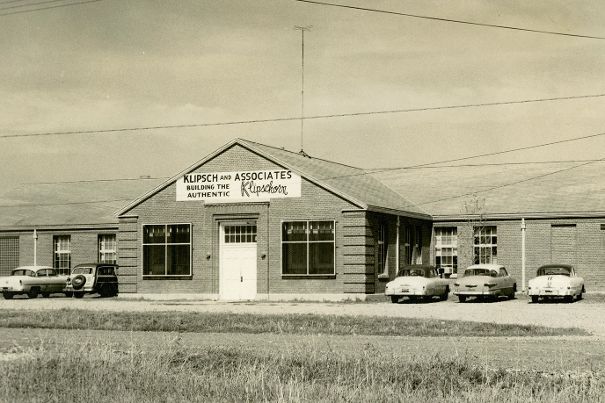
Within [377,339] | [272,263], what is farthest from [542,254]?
[377,339]

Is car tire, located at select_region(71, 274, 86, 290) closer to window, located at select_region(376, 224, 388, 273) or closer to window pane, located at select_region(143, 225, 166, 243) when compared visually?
window pane, located at select_region(143, 225, 166, 243)

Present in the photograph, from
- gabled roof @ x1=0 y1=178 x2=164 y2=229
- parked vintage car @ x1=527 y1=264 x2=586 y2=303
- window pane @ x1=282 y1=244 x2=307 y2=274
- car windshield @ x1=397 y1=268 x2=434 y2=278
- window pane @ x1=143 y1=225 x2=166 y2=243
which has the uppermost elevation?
gabled roof @ x1=0 y1=178 x2=164 y2=229

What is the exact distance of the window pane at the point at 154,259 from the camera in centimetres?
3866

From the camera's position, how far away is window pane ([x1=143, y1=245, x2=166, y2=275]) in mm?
38656

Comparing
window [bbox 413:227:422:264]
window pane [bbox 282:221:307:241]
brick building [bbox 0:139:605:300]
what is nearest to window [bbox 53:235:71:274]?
brick building [bbox 0:139:605:300]

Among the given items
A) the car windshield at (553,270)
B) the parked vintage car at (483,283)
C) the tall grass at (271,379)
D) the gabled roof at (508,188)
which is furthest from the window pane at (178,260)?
the tall grass at (271,379)

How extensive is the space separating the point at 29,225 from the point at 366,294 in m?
20.6

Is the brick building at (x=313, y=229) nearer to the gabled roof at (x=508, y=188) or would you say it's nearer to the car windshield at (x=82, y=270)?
the gabled roof at (x=508, y=188)

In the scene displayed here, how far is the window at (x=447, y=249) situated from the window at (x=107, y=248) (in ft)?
54.4

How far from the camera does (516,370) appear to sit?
1238 cm

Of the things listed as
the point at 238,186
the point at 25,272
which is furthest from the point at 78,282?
the point at 238,186

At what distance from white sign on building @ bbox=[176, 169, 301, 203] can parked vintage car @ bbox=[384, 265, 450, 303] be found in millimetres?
5761

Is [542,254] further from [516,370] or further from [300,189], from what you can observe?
[516,370]

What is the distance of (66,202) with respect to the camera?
165ft
